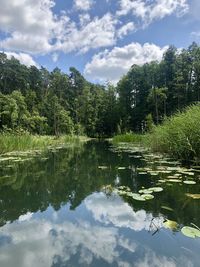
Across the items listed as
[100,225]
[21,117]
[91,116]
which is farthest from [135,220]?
Answer: [91,116]

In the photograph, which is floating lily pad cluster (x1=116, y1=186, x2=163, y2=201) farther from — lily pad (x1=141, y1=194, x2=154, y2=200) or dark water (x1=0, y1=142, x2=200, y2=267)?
dark water (x1=0, y1=142, x2=200, y2=267)

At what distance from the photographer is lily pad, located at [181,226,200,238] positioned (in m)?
3.45

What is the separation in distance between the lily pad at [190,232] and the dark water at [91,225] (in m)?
0.06

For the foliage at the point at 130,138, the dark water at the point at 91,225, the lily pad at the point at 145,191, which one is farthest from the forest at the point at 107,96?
the lily pad at the point at 145,191

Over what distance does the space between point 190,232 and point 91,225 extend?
1.30 meters

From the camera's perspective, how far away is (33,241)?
3.55m

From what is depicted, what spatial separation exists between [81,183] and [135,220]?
279 centimetres

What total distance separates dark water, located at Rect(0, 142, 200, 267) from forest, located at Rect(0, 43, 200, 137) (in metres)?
25.1

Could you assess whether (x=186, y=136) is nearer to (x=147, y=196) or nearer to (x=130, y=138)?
(x=147, y=196)

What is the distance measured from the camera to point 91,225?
13.4 ft

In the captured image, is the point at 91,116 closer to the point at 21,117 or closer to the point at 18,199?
the point at 21,117

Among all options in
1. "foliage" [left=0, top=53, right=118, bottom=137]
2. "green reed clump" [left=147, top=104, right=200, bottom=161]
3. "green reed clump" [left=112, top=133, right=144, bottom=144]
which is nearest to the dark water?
"green reed clump" [left=147, top=104, right=200, bottom=161]

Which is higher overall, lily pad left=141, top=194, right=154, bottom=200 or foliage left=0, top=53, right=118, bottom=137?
foliage left=0, top=53, right=118, bottom=137

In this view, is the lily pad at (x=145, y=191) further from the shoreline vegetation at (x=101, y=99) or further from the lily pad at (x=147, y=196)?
the shoreline vegetation at (x=101, y=99)
